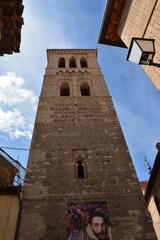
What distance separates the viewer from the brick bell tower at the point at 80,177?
941cm

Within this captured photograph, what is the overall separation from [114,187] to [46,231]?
3272 millimetres

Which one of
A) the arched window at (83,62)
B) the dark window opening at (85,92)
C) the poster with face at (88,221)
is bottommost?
the poster with face at (88,221)

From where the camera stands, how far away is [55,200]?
1033 centimetres

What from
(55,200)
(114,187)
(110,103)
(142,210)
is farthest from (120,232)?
(110,103)

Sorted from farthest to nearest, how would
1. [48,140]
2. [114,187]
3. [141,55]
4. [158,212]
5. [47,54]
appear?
[47,54], [158,212], [48,140], [114,187], [141,55]

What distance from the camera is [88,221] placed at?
9578mm

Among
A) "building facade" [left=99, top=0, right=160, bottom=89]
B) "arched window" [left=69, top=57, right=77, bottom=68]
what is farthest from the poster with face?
"arched window" [left=69, top=57, right=77, bottom=68]

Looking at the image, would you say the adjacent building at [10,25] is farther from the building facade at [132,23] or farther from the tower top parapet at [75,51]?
the tower top parapet at [75,51]

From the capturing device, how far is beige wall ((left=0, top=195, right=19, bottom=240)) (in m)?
9.26

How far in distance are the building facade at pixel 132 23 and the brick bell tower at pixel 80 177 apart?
14.9ft

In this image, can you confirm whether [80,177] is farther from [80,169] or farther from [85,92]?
[85,92]

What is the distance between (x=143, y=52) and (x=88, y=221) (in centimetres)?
709

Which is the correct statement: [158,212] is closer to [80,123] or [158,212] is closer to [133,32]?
[80,123]

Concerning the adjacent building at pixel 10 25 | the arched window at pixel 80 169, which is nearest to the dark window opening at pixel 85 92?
the arched window at pixel 80 169
